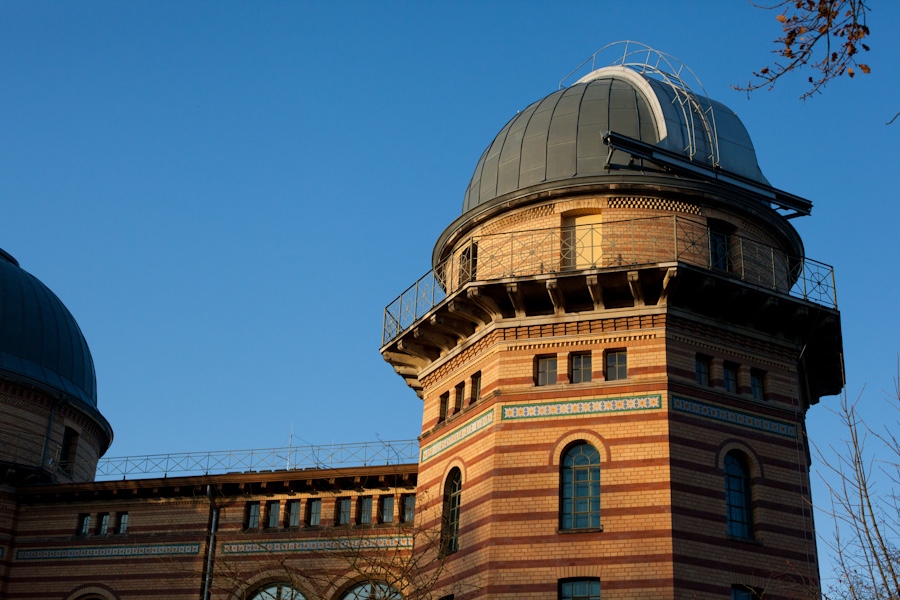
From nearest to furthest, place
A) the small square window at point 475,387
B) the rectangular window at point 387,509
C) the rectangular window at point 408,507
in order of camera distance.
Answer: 1. the small square window at point 475,387
2. the rectangular window at point 408,507
3. the rectangular window at point 387,509

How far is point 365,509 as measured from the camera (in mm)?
30266

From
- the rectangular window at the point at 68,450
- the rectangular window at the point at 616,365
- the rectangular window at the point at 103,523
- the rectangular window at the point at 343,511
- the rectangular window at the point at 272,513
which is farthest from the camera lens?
the rectangular window at the point at 68,450

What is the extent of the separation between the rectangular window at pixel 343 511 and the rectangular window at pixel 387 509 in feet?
3.60

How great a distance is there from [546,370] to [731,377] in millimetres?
4259

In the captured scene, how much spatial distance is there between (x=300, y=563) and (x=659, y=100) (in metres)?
16.0

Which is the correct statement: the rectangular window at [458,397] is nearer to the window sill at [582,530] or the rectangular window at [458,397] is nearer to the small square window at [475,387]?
the small square window at [475,387]

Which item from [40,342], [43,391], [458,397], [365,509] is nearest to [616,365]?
[458,397]

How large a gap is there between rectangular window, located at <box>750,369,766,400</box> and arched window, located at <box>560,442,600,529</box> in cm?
426

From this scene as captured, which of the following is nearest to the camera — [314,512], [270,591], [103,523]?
[270,591]

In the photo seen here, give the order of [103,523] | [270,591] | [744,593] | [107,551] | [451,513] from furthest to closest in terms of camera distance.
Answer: [103,523]
[107,551]
[270,591]
[451,513]
[744,593]

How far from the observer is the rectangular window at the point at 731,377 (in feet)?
79.6

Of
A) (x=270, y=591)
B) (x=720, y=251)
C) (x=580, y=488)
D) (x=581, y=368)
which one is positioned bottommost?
(x=270, y=591)

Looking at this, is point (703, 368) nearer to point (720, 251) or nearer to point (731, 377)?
point (731, 377)

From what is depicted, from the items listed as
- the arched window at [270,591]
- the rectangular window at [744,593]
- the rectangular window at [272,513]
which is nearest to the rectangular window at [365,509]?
the rectangular window at [272,513]
